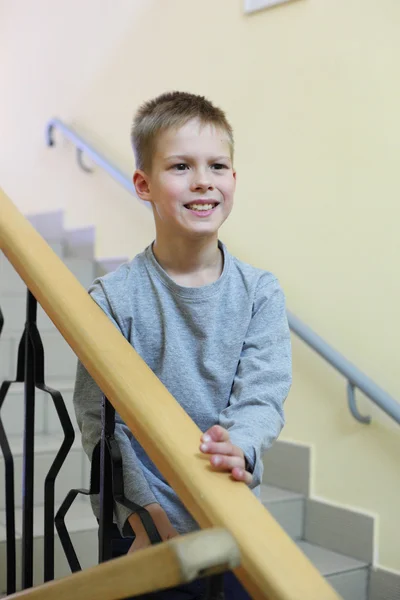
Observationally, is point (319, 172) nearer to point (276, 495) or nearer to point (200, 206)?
point (276, 495)

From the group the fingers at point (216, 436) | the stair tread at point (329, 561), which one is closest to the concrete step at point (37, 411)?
the stair tread at point (329, 561)

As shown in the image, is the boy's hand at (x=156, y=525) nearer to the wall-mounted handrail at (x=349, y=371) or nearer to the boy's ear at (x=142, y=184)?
the boy's ear at (x=142, y=184)

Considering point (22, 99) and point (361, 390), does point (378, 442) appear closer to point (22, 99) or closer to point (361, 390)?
point (361, 390)

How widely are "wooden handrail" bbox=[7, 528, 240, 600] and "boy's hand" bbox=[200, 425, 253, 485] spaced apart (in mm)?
186

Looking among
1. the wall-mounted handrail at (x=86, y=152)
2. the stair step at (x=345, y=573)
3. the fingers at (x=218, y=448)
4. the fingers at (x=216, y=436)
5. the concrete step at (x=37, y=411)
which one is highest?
the wall-mounted handrail at (x=86, y=152)

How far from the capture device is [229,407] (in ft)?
4.12

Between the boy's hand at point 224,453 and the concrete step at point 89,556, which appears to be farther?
the concrete step at point 89,556

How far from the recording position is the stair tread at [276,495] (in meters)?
2.94

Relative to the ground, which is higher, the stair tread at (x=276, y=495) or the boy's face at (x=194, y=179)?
the boy's face at (x=194, y=179)

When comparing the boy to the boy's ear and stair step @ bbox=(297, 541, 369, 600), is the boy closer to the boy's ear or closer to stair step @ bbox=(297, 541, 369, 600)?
the boy's ear

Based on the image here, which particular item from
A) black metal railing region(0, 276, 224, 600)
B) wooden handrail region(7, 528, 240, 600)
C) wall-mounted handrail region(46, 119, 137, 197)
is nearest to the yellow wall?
wall-mounted handrail region(46, 119, 137, 197)

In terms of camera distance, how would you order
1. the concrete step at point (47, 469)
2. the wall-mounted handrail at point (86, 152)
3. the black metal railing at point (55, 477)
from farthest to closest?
1. the wall-mounted handrail at point (86, 152)
2. the concrete step at point (47, 469)
3. the black metal railing at point (55, 477)

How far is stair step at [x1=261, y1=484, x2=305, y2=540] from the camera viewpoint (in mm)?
2914

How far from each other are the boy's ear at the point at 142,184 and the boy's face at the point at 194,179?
7 cm
